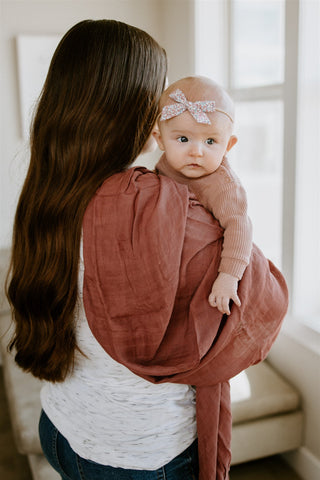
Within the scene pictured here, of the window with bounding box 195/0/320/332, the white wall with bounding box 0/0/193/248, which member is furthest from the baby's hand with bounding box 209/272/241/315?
the white wall with bounding box 0/0/193/248

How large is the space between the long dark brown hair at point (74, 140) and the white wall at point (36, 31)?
83.4 inches

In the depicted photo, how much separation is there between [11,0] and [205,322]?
9.25 feet

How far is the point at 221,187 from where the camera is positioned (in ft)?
3.13

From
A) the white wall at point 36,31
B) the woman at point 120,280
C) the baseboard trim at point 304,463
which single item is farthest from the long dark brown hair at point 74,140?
the white wall at point 36,31

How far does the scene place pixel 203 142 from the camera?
3.24 ft

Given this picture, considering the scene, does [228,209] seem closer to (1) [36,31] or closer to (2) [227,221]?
(2) [227,221]

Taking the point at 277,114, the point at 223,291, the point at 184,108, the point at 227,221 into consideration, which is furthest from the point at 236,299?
the point at 277,114

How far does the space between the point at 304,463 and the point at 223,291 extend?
1.55 m

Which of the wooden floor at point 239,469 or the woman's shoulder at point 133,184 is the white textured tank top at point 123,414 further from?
the wooden floor at point 239,469

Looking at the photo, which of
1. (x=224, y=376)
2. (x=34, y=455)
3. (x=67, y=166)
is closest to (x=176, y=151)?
(x=67, y=166)

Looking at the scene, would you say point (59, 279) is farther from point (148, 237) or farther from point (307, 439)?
point (307, 439)

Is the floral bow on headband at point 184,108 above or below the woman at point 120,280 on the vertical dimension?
above

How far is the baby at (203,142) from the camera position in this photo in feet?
3.07

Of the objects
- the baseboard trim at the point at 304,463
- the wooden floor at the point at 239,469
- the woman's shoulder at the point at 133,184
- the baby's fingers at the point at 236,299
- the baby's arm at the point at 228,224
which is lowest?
the wooden floor at the point at 239,469
